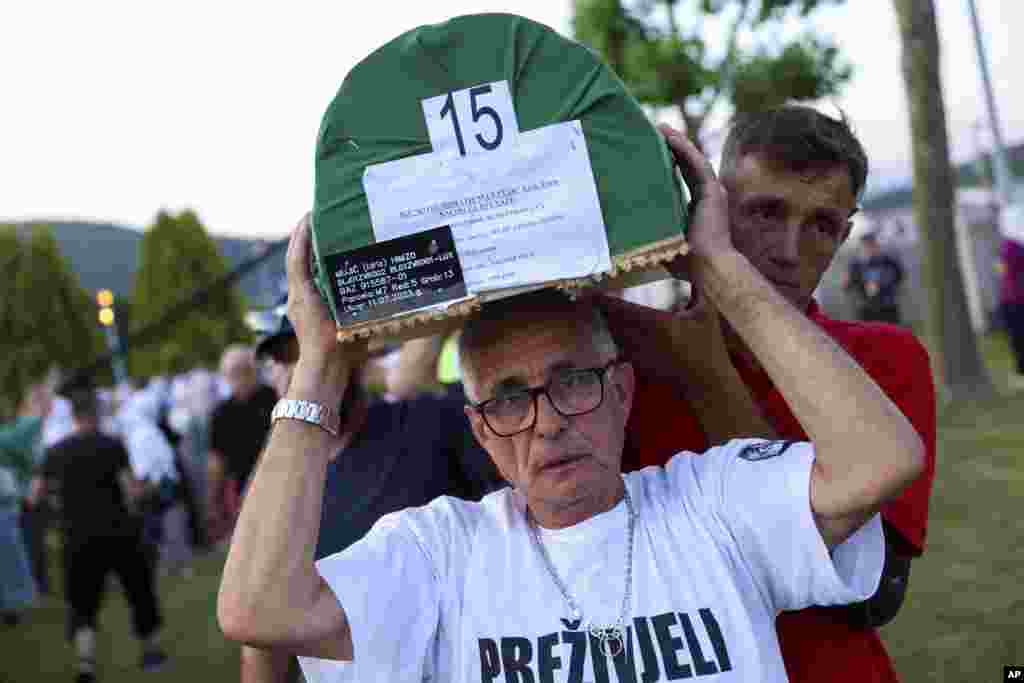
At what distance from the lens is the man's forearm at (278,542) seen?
1923 mm

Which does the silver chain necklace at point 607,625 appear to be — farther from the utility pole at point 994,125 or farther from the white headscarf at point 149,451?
the utility pole at point 994,125

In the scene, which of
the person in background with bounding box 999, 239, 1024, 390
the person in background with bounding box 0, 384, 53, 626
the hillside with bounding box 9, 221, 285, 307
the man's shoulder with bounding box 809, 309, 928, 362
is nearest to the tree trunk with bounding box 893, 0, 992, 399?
the person in background with bounding box 999, 239, 1024, 390

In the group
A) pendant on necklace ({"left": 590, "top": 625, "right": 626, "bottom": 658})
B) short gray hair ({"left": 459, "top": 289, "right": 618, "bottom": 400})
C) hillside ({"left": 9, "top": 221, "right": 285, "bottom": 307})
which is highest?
hillside ({"left": 9, "top": 221, "right": 285, "bottom": 307})

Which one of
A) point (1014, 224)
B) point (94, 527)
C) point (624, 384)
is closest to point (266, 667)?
point (624, 384)

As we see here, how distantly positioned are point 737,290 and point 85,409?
23.1 feet

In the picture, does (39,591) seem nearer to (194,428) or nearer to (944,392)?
(194,428)

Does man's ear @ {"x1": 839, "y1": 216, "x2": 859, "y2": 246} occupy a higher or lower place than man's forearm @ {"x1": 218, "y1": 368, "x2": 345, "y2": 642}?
higher

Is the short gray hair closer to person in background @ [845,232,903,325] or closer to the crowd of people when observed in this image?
the crowd of people

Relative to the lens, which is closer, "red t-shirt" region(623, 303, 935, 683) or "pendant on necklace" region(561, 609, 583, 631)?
"pendant on necklace" region(561, 609, 583, 631)

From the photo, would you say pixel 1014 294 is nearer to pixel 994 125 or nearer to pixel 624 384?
pixel 994 125

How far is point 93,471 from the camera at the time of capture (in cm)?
810

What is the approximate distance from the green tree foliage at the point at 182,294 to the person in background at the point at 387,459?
4316cm

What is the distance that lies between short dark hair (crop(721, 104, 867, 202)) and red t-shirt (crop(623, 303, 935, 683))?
307mm

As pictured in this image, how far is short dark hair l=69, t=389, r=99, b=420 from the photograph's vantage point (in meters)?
8.05
